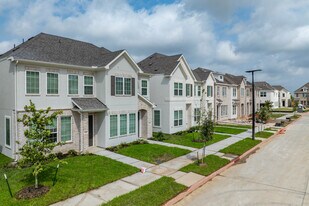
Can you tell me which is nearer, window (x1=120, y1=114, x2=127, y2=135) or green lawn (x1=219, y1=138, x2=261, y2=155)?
green lawn (x1=219, y1=138, x2=261, y2=155)

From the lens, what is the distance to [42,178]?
10.9 meters

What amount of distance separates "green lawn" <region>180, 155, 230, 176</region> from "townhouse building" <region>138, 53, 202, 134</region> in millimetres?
10006

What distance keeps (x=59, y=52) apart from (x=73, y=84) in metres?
2.93

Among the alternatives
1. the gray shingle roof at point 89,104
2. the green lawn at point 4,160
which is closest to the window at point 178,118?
the gray shingle roof at point 89,104

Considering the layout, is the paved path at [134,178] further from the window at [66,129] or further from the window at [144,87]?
the window at [144,87]

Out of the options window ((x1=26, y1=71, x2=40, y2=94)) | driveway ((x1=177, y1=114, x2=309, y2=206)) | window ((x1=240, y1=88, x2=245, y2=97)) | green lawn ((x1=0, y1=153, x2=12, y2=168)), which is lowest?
driveway ((x1=177, y1=114, x2=309, y2=206))

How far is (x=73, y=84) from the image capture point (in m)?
16.6

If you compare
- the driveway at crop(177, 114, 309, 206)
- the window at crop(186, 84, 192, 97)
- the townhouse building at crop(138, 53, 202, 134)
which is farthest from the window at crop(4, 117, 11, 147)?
the window at crop(186, 84, 192, 97)

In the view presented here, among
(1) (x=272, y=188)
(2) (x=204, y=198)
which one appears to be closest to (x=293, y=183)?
(1) (x=272, y=188)

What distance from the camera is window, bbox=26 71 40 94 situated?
46.7 ft

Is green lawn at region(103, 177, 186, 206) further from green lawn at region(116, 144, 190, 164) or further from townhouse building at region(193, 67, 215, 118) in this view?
townhouse building at region(193, 67, 215, 118)

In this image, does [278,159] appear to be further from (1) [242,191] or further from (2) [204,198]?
(2) [204,198]

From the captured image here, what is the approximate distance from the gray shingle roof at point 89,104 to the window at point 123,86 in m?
1.88

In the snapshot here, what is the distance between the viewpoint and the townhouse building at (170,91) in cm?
2456
